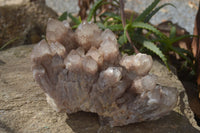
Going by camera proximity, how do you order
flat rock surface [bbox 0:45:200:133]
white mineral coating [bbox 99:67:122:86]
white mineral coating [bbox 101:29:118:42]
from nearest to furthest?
1. white mineral coating [bbox 99:67:122:86]
2. flat rock surface [bbox 0:45:200:133]
3. white mineral coating [bbox 101:29:118:42]

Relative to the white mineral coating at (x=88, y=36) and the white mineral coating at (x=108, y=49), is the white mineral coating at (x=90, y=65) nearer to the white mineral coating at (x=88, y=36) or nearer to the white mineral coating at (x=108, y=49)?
the white mineral coating at (x=108, y=49)

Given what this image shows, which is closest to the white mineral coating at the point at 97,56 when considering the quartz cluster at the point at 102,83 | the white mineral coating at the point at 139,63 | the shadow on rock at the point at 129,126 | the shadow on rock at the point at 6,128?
the quartz cluster at the point at 102,83

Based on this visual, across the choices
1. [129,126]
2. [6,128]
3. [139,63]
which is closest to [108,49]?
[139,63]

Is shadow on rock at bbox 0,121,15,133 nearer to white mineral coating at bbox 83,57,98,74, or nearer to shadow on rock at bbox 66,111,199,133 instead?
shadow on rock at bbox 66,111,199,133

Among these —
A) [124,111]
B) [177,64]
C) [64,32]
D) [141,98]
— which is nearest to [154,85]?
[141,98]

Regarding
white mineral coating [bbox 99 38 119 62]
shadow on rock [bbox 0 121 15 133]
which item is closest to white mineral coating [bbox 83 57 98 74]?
white mineral coating [bbox 99 38 119 62]

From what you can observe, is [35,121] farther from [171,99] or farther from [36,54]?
[171,99]
